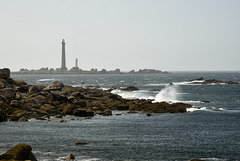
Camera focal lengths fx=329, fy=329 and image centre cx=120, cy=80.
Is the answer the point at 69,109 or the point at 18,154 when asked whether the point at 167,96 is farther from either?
the point at 18,154

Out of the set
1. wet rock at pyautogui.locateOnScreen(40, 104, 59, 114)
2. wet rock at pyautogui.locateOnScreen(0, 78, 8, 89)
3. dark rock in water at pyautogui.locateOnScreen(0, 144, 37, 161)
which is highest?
wet rock at pyautogui.locateOnScreen(0, 78, 8, 89)

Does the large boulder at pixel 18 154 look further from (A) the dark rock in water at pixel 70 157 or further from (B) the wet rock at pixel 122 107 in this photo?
(B) the wet rock at pixel 122 107

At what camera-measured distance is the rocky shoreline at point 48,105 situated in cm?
5947

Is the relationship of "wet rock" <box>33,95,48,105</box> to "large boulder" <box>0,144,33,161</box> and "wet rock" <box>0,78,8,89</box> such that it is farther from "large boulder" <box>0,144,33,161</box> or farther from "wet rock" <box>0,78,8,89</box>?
"large boulder" <box>0,144,33,161</box>

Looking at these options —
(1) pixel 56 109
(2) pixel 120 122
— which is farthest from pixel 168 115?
(1) pixel 56 109

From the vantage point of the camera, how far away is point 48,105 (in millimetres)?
66500

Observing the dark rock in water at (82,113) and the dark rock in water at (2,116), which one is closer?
the dark rock in water at (2,116)

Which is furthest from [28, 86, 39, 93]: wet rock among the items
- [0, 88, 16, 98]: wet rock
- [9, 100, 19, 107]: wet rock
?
[9, 100, 19, 107]: wet rock

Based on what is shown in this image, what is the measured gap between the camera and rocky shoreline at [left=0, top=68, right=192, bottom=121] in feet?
195

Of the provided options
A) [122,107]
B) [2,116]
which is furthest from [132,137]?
[122,107]

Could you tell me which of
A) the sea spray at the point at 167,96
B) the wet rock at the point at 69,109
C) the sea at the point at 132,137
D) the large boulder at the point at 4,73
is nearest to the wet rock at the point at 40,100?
the wet rock at the point at 69,109

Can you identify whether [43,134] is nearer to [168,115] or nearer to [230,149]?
[230,149]

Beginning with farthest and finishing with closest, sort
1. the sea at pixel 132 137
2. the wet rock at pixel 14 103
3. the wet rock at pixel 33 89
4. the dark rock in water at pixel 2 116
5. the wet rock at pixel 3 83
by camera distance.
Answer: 1. the wet rock at pixel 33 89
2. the wet rock at pixel 3 83
3. the wet rock at pixel 14 103
4. the dark rock in water at pixel 2 116
5. the sea at pixel 132 137

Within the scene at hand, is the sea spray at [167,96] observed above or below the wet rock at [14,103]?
below
